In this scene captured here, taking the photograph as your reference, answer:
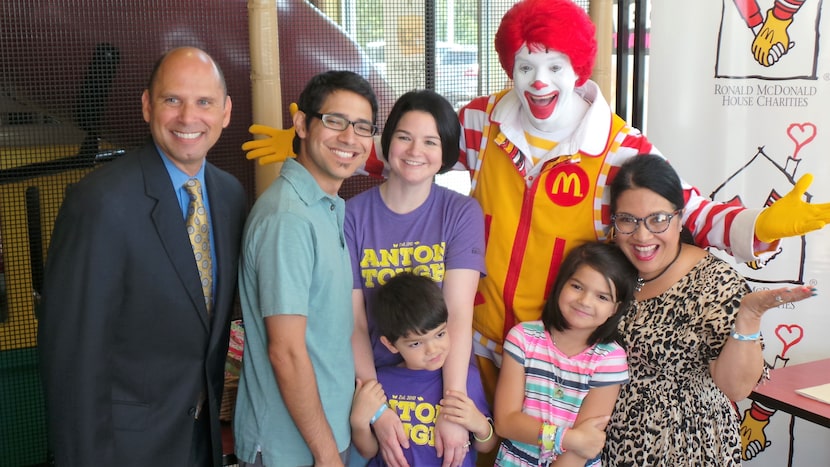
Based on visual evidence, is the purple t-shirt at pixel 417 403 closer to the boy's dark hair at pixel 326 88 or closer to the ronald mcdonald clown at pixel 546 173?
the ronald mcdonald clown at pixel 546 173

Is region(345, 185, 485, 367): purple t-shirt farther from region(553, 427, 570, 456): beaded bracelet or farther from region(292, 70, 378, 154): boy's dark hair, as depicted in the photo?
region(553, 427, 570, 456): beaded bracelet

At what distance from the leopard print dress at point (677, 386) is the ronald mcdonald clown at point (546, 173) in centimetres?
23

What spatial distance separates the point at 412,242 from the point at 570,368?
56 cm

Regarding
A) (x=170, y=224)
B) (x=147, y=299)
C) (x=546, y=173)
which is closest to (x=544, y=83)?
(x=546, y=173)

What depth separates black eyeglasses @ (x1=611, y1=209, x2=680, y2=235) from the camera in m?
2.09

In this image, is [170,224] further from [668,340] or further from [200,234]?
[668,340]

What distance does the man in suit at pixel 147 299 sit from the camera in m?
1.58

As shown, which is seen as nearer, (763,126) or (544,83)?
(544,83)

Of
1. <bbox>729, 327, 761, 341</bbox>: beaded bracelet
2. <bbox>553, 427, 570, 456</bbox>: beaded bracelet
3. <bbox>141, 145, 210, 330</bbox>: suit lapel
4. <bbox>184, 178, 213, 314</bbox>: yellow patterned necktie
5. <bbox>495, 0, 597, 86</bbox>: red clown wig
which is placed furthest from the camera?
<bbox>495, 0, 597, 86</bbox>: red clown wig

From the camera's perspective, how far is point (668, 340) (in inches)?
81.4

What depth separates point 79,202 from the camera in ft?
5.17

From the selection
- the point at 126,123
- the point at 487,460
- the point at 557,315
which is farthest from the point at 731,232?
the point at 126,123

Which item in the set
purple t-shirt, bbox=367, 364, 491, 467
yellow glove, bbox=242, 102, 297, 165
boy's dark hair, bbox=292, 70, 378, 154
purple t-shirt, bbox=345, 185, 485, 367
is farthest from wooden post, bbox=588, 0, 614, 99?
purple t-shirt, bbox=367, 364, 491, 467

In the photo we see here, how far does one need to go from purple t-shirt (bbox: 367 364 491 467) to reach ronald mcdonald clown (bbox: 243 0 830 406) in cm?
31
